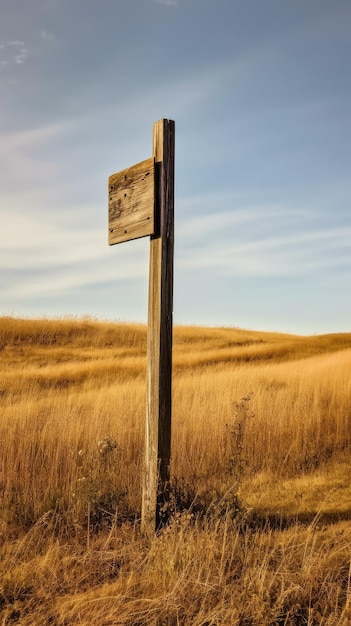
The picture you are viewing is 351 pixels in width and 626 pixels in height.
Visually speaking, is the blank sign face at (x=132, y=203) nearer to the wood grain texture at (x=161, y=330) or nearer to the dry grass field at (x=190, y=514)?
the wood grain texture at (x=161, y=330)

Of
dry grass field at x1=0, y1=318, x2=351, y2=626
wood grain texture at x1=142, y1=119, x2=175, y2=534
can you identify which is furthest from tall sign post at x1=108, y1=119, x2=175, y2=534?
dry grass field at x1=0, y1=318, x2=351, y2=626

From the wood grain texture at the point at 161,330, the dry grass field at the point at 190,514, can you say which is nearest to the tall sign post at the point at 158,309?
the wood grain texture at the point at 161,330

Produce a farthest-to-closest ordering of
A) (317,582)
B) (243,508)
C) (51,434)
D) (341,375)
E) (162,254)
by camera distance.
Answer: (341,375) → (51,434) → (243,508) → (162,254) → (317,582)

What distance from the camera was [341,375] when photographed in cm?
1321

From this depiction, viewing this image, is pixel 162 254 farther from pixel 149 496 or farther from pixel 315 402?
pixel 315 402

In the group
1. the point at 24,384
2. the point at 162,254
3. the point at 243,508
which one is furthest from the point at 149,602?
the point at 24,384

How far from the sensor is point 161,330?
4844 mm

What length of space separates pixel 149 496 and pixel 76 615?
1459 mm

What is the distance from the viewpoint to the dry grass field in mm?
3623

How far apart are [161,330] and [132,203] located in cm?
124

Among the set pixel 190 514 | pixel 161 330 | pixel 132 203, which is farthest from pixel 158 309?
pixel 190 514

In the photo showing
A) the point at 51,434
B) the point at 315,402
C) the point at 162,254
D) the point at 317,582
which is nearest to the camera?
the point at 317,582

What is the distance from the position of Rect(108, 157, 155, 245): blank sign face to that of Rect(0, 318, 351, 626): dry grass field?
6.90 feet

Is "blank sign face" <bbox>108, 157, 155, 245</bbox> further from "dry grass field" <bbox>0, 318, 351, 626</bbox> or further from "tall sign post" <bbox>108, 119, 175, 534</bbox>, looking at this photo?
"dry grass field" <bbox>0, 318, 351, 626</bbox>
